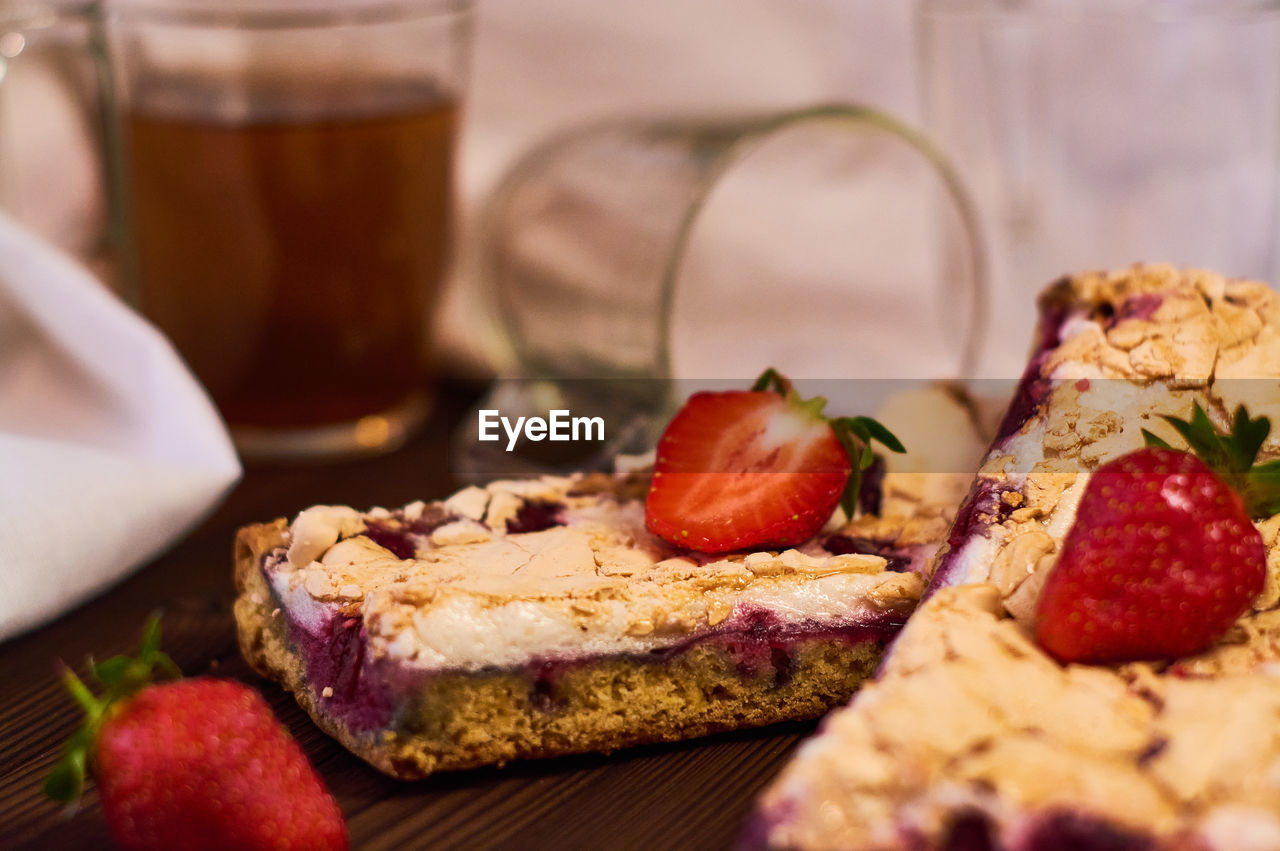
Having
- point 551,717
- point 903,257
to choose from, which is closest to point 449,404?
point 903,257

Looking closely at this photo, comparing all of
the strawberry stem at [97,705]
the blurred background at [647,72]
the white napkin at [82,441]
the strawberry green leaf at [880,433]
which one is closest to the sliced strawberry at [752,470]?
the strawberry green leaf at [880,433]

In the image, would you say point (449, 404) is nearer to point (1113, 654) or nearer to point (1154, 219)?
point (1154, 219)

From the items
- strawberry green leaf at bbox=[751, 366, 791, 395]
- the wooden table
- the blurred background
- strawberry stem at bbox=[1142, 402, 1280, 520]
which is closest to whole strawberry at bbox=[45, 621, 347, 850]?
the wooden table

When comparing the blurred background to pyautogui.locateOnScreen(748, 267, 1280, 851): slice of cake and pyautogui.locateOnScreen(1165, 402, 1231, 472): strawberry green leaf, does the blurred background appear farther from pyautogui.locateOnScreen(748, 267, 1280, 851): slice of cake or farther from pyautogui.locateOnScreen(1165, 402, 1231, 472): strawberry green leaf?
pyautogui.locateOnScreen(1165, 402, 1231, 472): strawberry green leaf

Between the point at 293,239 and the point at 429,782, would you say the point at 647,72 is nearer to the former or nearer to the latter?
the point at 293,239

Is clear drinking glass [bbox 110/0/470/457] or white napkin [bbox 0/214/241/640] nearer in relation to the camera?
white napkin [bbox 0/214/241/640]

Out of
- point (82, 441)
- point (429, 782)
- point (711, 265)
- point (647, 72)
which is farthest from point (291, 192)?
point (429, 782)

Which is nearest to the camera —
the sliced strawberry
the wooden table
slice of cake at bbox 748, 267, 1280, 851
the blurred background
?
slice of cake at bbox 748, 267, 1280, 851
